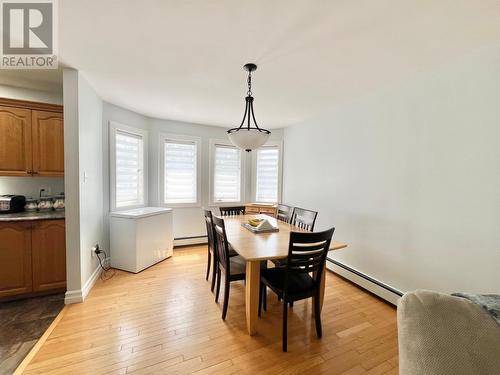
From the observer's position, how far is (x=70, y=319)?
6.48 ft

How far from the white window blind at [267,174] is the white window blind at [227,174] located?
1.40ft

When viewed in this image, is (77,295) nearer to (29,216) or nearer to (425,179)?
(29,216)

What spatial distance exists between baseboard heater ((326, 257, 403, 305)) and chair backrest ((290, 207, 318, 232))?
0.91 metres

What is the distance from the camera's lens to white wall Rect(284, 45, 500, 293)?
1.67m

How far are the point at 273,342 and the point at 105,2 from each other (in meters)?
2.69

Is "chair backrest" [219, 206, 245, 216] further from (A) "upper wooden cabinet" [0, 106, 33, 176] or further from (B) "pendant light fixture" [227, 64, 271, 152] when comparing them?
(A) "upper wooden cabinet" [0, 106, 33, 176]

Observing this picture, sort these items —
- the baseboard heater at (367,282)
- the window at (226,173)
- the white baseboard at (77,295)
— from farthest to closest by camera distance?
the window at (226,173) → the baseboard heater at (367,282) → the white baseboard at (77,295)

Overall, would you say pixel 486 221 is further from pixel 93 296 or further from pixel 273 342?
pixel 93 296

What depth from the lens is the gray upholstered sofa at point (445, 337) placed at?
0.68 meters

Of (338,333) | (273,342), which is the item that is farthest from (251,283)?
(338,333)

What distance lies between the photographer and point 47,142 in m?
2.41

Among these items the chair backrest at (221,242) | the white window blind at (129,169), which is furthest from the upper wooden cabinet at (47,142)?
the chair backrest at (221,242)

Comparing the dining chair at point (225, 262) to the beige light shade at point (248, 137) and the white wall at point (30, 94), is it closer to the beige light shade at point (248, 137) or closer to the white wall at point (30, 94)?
the beige light shade at point (248, 137)

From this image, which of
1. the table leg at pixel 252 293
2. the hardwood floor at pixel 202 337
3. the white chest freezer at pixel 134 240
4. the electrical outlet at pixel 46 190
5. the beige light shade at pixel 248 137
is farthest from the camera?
the white chest freezer at pixel 134 240
